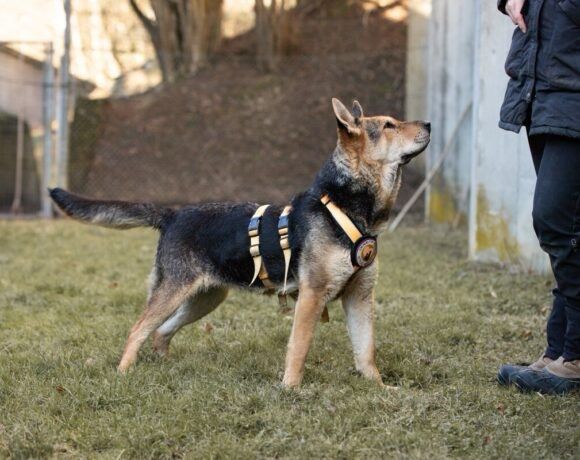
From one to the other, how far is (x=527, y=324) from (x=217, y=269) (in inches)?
94.5

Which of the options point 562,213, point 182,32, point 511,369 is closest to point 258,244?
point 511,369

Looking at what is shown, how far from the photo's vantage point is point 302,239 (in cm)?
443

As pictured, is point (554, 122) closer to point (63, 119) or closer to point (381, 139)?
point (381, 139)

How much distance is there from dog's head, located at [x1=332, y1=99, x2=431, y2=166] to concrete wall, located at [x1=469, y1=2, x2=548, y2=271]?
3358mm

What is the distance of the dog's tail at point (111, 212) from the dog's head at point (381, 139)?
4.12 ft

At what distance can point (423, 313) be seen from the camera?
19.9 feet

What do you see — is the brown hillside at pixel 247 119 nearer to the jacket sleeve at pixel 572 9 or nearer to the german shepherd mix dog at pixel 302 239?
the german shepherd mix dog at pixel 302 239

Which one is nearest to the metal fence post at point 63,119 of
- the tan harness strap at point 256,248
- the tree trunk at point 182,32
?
the tree trunk at point 182,32

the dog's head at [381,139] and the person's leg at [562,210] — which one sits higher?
the dog's head at [381,139]

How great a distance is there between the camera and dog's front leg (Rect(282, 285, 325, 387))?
4.32 meters

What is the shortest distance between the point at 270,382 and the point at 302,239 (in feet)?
2.59

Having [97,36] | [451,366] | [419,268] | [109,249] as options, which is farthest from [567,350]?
[97,36]

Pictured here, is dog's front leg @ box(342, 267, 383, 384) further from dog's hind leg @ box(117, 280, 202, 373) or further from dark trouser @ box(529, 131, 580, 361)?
dark trouser @ box(529, 131, 580, 361)

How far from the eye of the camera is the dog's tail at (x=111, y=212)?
194 inches
